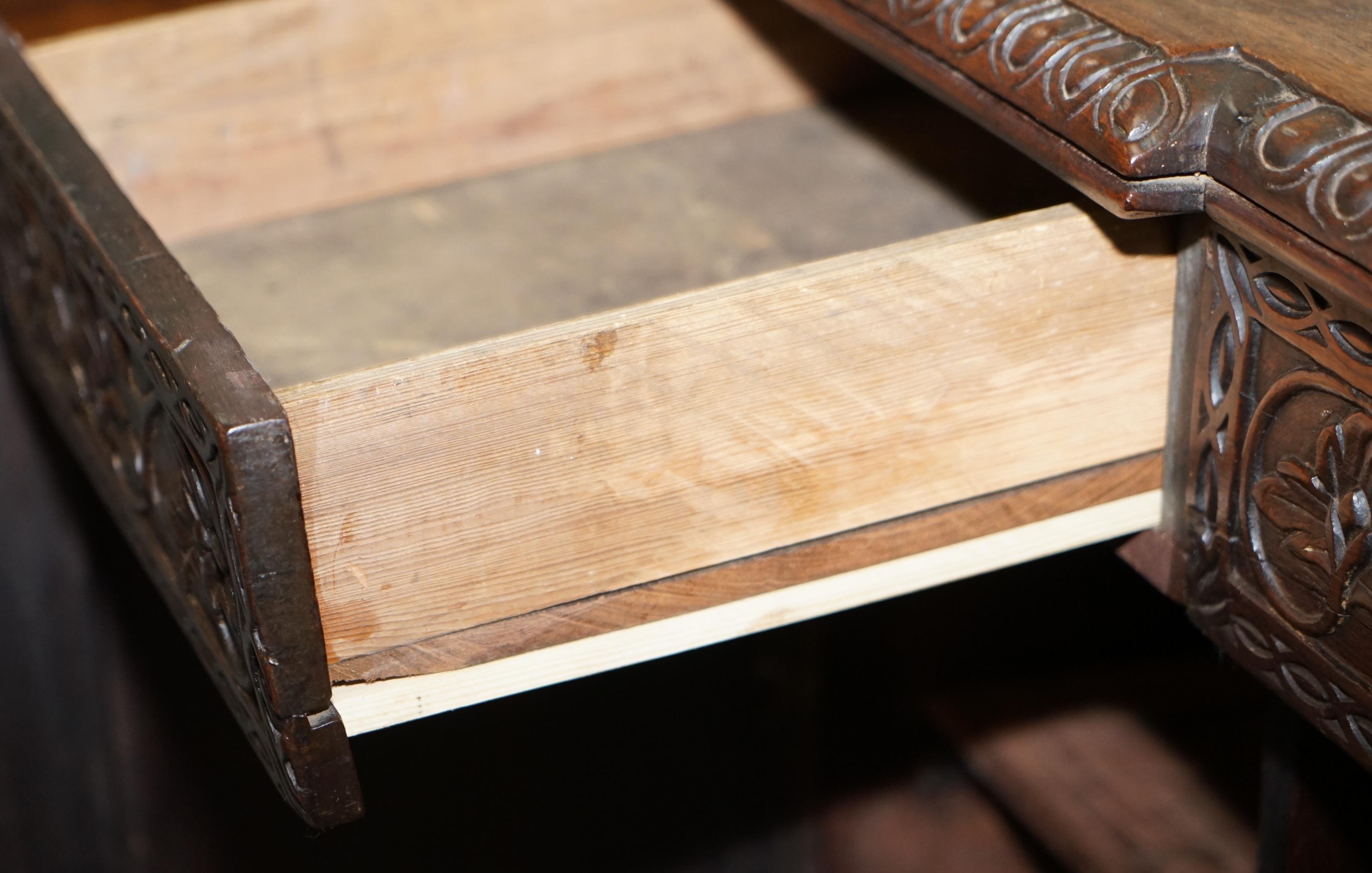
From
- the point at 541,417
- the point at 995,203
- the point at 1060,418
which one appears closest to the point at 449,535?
the point at 541,417

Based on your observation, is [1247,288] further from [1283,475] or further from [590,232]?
[590,232]

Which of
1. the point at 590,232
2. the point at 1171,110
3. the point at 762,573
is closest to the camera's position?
the point at 1171,110

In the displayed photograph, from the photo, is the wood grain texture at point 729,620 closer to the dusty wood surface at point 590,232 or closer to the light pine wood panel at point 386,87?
the dusty wood surface at point 590,232

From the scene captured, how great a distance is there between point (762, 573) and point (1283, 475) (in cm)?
23

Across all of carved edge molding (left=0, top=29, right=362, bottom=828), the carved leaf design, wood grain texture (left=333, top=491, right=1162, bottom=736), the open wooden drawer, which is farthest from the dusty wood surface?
the carved leaf design

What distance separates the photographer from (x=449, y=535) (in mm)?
569

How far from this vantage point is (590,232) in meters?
1.04

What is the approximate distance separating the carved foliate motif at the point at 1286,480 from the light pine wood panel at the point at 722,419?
5 cm

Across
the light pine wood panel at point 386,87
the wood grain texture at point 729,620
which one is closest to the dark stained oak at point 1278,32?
the wood grain texture at point 729,620

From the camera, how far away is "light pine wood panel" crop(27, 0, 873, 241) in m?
1.01

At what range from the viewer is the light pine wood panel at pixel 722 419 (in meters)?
0.54

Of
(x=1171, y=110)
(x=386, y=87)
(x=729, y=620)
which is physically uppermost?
(x=1171, y=110)

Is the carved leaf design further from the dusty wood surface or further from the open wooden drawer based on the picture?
the dusty wood surface

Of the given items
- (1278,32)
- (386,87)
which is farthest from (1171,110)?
(386,87)
